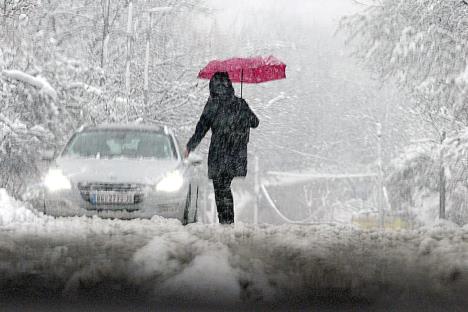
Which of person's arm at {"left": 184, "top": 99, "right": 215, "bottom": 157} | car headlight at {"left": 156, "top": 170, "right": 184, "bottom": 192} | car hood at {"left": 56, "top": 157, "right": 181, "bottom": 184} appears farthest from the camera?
person's arm at {"left": 184, "top": 99, "right": 215, "bottom": 157}

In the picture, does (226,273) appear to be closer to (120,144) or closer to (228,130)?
(228,130)

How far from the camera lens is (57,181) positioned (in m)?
9.43

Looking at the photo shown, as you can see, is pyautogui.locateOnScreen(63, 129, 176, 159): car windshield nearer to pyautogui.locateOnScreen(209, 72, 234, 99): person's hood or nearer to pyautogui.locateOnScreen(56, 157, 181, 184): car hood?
pyautogui.locateOnScreen(56, 157, 181, 184): car hood

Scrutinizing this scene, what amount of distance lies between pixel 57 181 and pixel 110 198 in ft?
2.33

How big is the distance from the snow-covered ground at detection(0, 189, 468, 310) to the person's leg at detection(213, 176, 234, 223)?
14.1 feet

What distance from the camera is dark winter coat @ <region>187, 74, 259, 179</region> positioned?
9.61 m

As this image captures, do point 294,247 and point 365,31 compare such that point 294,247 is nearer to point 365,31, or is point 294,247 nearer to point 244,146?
point 244,146

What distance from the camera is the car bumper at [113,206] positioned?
30.0 feet

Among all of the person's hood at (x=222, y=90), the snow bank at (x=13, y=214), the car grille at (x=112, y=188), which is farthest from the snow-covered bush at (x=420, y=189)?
the car grille at (x=112, y=188)

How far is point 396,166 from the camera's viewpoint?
31.0 m

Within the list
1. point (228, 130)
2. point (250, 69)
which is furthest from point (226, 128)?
point (250, 69)

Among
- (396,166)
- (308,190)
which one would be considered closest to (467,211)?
(396,166)

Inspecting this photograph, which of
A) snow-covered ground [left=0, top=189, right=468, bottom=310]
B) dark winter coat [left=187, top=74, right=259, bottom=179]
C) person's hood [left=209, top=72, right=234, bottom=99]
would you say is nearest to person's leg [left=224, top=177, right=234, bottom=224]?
dark winter coat [left=187, top=74, right=259, bottom=179]

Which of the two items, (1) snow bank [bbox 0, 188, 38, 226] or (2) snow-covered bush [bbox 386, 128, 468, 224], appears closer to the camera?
(1) snow bank [bbox 0, 188, 38, 226]
